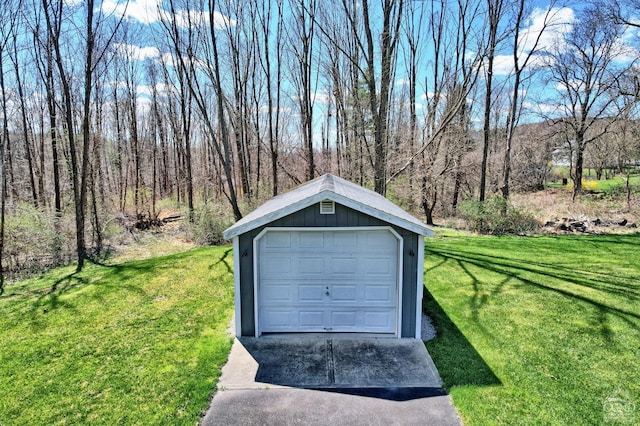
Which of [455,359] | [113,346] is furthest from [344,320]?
[113,346]

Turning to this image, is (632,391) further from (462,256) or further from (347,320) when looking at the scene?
(462,256)

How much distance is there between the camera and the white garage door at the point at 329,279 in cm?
612

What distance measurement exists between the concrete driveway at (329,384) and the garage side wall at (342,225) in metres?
0.69

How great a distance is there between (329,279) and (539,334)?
3.96 meters

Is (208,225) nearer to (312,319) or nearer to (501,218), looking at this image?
(312,319)

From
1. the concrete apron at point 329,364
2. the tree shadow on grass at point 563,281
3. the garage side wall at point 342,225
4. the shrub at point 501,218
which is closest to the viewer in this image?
the concrete apron at point 329,364

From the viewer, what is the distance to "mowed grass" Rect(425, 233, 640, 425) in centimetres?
440

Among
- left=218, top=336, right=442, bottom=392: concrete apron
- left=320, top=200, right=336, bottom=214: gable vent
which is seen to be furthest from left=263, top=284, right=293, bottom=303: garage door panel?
left=320, top=200, right=336, bottom=214: gable vent

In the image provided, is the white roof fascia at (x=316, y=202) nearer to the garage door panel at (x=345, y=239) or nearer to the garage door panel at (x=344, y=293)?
the garage door panel at (x=345, y=239)

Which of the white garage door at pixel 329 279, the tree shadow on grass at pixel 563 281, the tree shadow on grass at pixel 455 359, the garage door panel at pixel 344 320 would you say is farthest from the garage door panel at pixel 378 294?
the tree shadow on grass at pixel 563 281

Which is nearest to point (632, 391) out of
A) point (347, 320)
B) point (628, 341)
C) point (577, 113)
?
point (628, 341)

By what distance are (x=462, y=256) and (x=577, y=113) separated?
15.3 meters

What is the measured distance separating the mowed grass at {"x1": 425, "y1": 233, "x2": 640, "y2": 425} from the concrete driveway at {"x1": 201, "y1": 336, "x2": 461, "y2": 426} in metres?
0.42

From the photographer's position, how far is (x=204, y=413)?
4.28 metres
